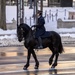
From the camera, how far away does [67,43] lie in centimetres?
2281

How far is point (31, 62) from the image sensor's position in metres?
15.2

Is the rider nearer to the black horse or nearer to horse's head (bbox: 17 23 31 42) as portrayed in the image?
the black horse

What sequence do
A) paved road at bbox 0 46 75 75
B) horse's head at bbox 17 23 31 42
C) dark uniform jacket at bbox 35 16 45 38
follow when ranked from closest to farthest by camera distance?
paved road at bbox 0 46 75 75
horse's head at bbox 17 23 31 42
dark uniform jacket at bbox 35 16 45 38

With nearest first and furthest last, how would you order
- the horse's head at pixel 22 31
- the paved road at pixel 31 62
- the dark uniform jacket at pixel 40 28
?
the paved road at pixel 31 62 → the horse's head at pixel 22 31 → the dark uniform jacket at pixel 40 28

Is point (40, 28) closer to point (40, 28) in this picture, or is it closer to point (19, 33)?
point (40, 28)

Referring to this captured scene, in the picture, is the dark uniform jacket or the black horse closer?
the black horse

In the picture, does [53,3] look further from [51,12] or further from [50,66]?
[50,66]

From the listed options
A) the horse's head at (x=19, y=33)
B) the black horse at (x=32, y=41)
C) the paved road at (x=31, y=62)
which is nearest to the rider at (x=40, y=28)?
the black horse at (x=32, y=41)

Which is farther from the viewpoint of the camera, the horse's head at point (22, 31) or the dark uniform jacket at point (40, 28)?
the dark uniform jacket at point (40, 28)

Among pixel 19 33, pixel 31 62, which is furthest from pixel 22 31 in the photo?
pixel 31 62

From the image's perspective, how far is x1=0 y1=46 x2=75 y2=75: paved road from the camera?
42.1ft

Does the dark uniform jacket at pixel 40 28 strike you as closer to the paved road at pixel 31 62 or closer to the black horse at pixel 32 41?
the black horse at pixel 32 41

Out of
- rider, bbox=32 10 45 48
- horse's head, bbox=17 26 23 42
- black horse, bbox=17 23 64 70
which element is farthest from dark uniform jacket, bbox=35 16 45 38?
horse's head, bbox=17 26 23 42

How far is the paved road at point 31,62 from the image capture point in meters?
12.8
